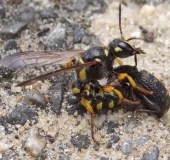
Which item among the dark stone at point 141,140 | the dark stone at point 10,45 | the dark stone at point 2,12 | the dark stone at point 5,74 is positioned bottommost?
the dark stone at point 141,140

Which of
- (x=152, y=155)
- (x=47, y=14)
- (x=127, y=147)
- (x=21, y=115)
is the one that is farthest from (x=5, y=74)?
(x=152, y=155)

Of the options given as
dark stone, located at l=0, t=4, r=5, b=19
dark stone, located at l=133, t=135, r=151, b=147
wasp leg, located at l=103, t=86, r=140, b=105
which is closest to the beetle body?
wasp leg, located at l=103, t=86, r=140, b=105

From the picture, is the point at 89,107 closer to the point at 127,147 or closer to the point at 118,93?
the point at 118,93

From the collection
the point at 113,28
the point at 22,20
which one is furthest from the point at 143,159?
the point at 22,20

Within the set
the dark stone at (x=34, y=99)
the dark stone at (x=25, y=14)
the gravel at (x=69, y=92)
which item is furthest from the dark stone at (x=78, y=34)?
the dark stone at (x=34, y=99)

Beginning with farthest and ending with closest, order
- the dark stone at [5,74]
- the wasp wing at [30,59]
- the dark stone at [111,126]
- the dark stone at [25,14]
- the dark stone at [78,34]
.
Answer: the dark stone at [25,14], the dark stone at [78,34], the dark stone at [5,74], the wasp wing at [30,59], the dark stone at [111,126]

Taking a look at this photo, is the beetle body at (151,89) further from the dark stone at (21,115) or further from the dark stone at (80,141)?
Result: the dark stone at (21,115)
